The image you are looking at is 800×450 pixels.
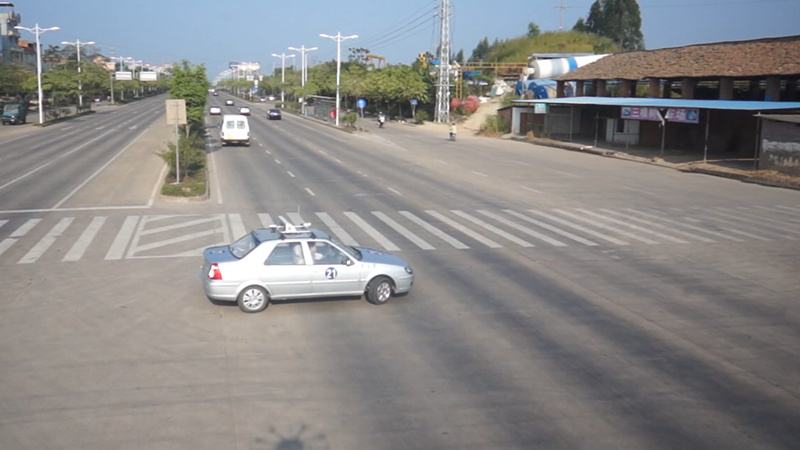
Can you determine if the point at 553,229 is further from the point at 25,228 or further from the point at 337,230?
the point at 25,228

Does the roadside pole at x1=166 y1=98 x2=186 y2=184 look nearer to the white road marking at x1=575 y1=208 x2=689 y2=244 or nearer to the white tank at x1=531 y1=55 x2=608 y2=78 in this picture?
the white road marking at x1=575 y1=208 x2=689 y2=244

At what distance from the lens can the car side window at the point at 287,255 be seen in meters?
13.5

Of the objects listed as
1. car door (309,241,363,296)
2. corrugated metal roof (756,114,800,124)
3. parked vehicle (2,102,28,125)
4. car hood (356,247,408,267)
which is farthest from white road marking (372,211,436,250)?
parked vehicle (2,102,28,125)

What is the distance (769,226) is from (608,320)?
12688mm

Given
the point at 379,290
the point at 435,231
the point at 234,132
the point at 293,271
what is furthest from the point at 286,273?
the point at 234,132

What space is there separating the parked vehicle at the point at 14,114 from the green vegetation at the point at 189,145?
31044 mm

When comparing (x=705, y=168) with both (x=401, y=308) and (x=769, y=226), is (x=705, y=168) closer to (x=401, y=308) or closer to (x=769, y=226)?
(x=769, y=226)

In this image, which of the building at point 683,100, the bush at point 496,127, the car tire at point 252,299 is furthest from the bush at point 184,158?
the bush at point 496,127

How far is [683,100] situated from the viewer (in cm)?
4900

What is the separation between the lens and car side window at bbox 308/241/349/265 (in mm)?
13727

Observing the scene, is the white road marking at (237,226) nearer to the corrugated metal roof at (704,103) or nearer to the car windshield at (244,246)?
the car windshield at (244,246)

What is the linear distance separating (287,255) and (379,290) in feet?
5.76

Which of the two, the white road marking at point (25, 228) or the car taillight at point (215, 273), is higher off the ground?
the car taillight at point (215, 273)

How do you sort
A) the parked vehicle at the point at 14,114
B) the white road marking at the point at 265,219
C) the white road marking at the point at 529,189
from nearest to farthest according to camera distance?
the white road marking at the point at 265,219 → the white road marking at the point at 529,189 → the parked vehicle at the point at 14,114
